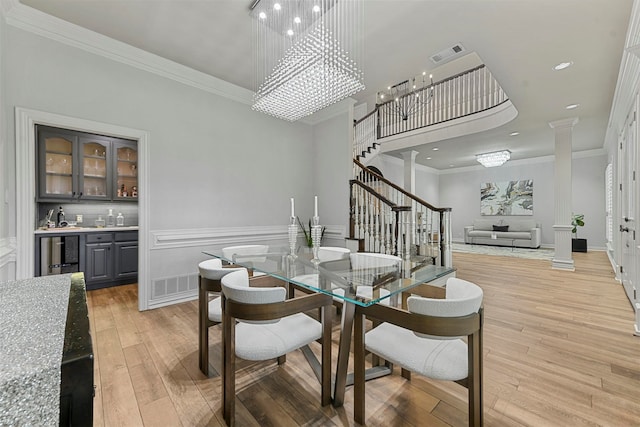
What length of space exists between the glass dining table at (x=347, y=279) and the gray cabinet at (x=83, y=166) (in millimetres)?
3078

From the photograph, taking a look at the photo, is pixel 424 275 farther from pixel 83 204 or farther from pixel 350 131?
pixel 83 204

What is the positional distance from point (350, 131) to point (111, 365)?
386 centimetres

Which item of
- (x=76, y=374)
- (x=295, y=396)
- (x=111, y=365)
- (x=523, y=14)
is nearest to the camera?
(x=76, y=374)

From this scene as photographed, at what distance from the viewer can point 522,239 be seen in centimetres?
780

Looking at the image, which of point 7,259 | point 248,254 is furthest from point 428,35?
point 7,259

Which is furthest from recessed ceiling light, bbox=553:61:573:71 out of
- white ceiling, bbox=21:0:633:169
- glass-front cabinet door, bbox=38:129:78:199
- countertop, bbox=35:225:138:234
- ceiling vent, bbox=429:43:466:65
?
glass-front cabinet door, bbox=38:129:78:199

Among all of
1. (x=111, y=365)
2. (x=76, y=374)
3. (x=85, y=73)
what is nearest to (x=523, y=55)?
(x=76, y=374)

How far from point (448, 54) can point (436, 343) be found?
306cm

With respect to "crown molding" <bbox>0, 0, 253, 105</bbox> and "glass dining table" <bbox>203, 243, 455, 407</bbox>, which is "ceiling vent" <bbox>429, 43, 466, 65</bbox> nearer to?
"glass dining table" <bbox>203, 243, 455, 407</bbox>

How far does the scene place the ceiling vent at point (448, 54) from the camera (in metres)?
2.96

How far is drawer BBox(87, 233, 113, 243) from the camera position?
3.92 m

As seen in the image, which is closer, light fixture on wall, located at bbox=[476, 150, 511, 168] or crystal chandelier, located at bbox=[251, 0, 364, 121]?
crystal chandelier, located at bbox=[251, 0, 364, 121]

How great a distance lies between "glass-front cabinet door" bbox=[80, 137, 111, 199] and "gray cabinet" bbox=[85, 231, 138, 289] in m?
0.65

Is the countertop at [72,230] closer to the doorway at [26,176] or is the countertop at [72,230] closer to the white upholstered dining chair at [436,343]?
the doorway at [26,176]
